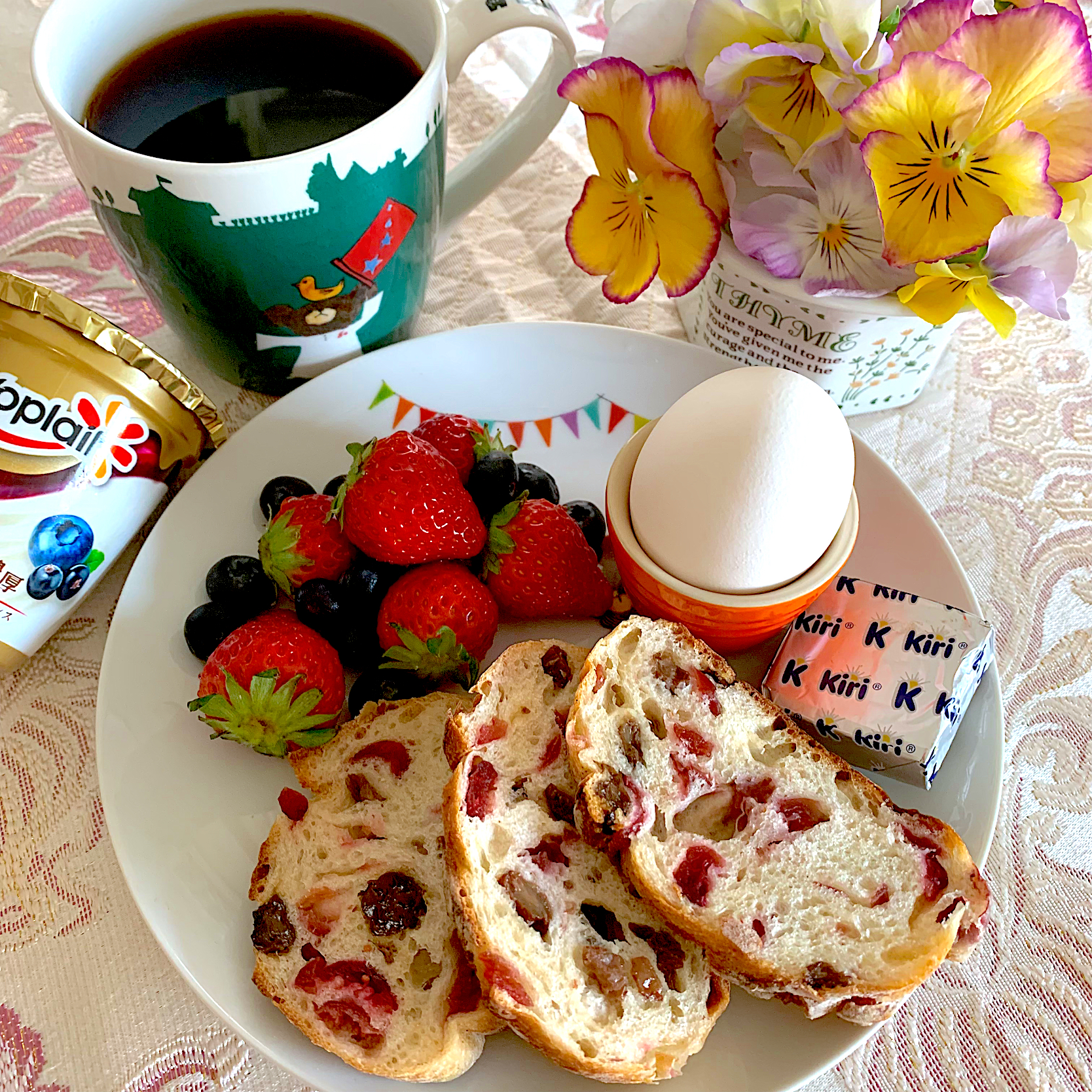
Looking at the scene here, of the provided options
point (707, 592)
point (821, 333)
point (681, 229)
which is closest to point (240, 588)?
point (707, 592)

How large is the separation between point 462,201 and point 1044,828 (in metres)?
1.08

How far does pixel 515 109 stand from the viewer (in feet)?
4.19

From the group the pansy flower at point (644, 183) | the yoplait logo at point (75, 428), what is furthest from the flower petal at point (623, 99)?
the yoplait logo at point (75, 428)

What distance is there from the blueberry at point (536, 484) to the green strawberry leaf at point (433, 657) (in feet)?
0.72

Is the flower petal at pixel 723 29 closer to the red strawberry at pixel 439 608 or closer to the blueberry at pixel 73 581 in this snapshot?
the red strawberry at pixel 439 608

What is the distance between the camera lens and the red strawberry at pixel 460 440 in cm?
112

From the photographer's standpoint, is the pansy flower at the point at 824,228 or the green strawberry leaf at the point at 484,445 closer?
the pansy flower at the point at 824,228

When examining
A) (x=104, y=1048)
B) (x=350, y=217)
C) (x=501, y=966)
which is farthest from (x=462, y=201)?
(x=104, y=1048)

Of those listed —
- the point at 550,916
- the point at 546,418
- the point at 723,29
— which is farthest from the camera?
the point at 546,418

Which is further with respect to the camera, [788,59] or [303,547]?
[303,547]

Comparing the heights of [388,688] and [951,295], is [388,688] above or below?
below

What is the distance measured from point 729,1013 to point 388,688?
0.47 metres

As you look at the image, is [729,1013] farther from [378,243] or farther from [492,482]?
[378,243]

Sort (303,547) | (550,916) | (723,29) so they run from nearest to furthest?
(550,916) → (723,29) → (303,547)
